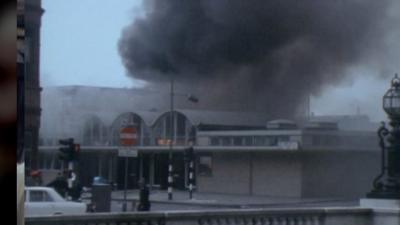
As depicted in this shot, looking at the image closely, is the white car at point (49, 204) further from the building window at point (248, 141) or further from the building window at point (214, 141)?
the building window at point (248, 141)

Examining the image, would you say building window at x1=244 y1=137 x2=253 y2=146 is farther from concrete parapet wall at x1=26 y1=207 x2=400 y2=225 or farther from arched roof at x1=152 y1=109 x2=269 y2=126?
concrete parapet wall at x1=26 y1=207 x2=400 y2=225

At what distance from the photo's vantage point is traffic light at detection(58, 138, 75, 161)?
5033mm

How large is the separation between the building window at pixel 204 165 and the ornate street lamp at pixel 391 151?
1.45 m

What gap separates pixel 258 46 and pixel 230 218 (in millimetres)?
3532

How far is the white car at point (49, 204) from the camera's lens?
16.6 ft

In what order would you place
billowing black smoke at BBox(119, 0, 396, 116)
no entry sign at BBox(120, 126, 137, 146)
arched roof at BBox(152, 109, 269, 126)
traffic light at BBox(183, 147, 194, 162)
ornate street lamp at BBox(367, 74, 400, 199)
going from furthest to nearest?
billowing black smoke at BBox(119, 0, 396, 116) → arched roof at BBox(152, 109, 269, 126) → traffic light at BBox(183, 147, 194, 162) → ornate street lamp at BBox(367, 74, 400, 199) → no entry sign at BBox(120, 126, 137, 146)

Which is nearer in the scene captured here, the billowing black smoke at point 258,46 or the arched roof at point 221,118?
the arched roof at point 221,118

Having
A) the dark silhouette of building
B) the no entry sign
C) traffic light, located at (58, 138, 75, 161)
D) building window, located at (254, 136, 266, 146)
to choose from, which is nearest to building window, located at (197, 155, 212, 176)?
building window, located at (254, 136, 266, 146)

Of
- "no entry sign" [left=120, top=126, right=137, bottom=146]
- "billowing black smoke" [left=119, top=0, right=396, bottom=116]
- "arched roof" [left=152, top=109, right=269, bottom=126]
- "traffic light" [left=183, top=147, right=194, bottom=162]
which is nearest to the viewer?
"no entry sign" [left=120, top=126, right=137, bottom=146]

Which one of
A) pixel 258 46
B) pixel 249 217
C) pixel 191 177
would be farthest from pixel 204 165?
pixel 258 46

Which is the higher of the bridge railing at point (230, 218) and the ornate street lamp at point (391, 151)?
the ornate street lamp at point (391, 151)

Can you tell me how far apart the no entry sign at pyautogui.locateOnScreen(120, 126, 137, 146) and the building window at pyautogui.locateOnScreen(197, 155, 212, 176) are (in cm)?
99

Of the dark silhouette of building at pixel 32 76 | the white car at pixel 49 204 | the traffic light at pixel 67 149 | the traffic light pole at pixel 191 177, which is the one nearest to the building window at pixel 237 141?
the traffic light pole at pixel 191 177

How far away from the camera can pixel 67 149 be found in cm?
509
